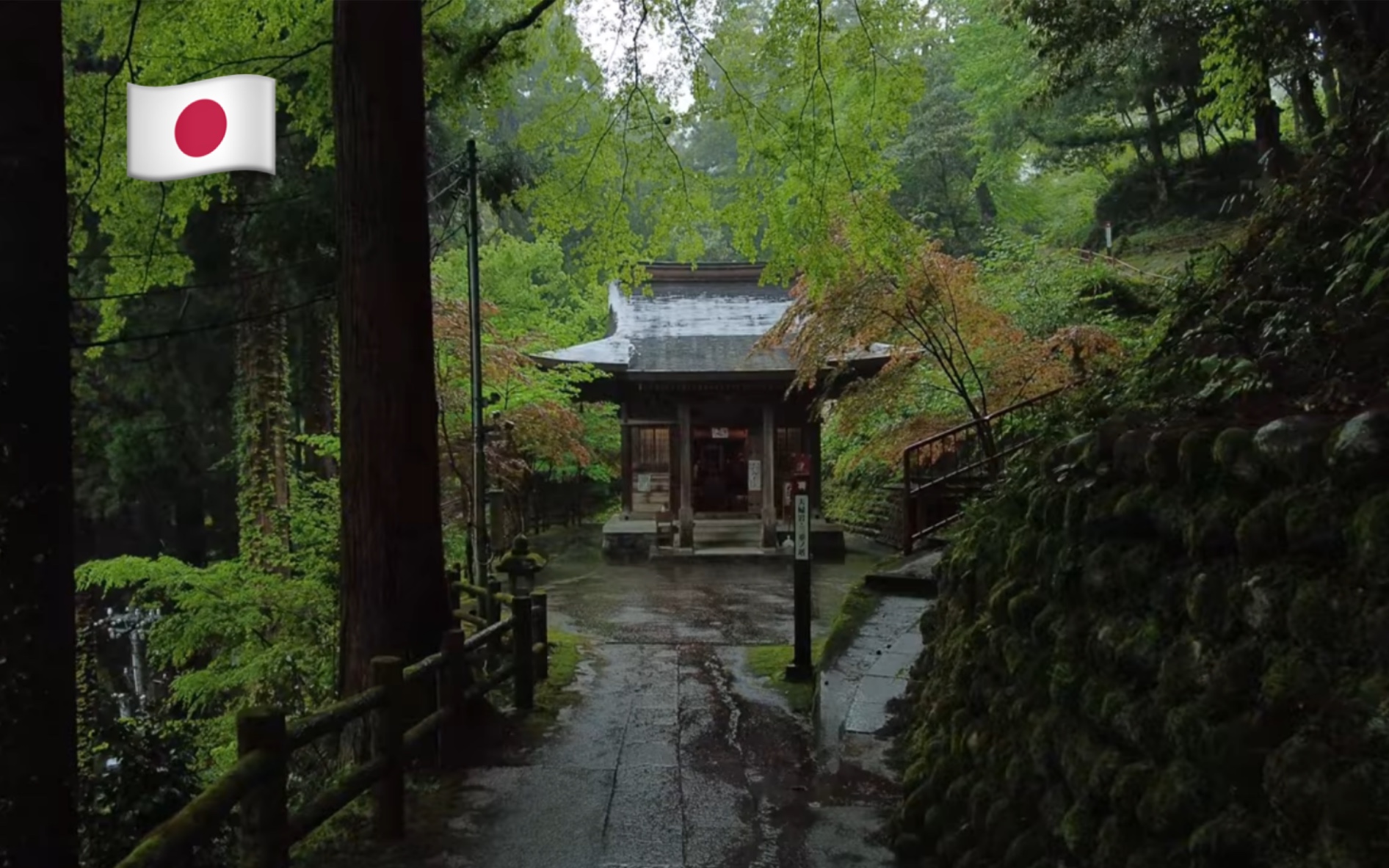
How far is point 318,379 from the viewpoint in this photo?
11.9 meters

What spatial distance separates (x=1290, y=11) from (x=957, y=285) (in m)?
4.37

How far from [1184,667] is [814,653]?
21.0ft

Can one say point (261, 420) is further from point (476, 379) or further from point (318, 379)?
point (476, 379)

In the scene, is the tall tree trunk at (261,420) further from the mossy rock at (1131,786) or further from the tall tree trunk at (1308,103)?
the tall tree trunk at (1308,103)

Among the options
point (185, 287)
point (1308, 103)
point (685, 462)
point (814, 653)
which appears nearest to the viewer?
point (185, 287)

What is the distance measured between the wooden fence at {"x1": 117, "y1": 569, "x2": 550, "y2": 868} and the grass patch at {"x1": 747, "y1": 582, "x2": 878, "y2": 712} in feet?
7.05

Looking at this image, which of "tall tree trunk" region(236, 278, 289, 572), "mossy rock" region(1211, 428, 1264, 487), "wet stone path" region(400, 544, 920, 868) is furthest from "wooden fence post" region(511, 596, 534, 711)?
"tall tree trunk" region(236, 278, 289, 572)

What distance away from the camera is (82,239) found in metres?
7.08

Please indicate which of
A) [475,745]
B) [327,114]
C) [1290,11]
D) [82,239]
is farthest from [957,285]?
[82,239]

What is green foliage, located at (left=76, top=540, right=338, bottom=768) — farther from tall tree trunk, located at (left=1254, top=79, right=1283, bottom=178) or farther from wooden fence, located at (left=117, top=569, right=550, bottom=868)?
tall tree trunk, located at (left=1254, top=79, right=1283, bottom=178)

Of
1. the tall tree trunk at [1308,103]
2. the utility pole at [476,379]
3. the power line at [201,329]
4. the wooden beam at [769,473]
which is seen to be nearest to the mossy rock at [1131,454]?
the power line at [201,329]

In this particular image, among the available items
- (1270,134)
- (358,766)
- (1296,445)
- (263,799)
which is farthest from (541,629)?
(1270,134)

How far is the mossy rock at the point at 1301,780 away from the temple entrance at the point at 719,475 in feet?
60.8

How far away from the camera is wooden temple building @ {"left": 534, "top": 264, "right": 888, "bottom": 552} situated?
1638 cm
